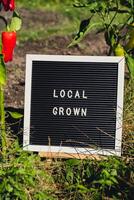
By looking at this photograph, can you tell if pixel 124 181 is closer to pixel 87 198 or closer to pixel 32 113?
pixel 87 198

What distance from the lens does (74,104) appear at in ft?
11.0

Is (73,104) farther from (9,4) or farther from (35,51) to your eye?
(35,51)

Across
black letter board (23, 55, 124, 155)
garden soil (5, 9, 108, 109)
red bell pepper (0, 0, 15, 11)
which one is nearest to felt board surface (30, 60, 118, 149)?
black letter board (23, 55, 124, 155)

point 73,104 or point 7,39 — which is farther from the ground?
point 7,39

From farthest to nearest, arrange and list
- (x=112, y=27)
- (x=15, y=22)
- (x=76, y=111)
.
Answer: (x=112, y=27) → (x=76, y=111) → (x=15, y=22)

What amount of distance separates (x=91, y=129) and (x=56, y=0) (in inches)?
320

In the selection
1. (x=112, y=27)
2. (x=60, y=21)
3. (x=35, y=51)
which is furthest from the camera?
(x=60, y=21)

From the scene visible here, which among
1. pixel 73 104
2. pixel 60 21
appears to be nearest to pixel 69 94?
pixel 73 104

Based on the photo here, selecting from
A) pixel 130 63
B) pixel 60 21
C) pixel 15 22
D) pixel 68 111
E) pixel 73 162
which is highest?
pixel 60 21

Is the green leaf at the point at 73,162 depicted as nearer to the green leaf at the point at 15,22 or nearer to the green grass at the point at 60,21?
the green leaf at the point at 15,22

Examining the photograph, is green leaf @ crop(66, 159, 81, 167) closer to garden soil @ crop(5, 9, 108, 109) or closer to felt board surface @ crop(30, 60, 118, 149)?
felt board surface @ crop(30, 60, 118, 149)

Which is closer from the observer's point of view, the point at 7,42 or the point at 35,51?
the point at 7,42

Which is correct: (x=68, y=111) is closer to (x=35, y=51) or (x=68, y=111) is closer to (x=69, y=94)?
(x=69, y=94)

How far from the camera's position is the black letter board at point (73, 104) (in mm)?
3316
